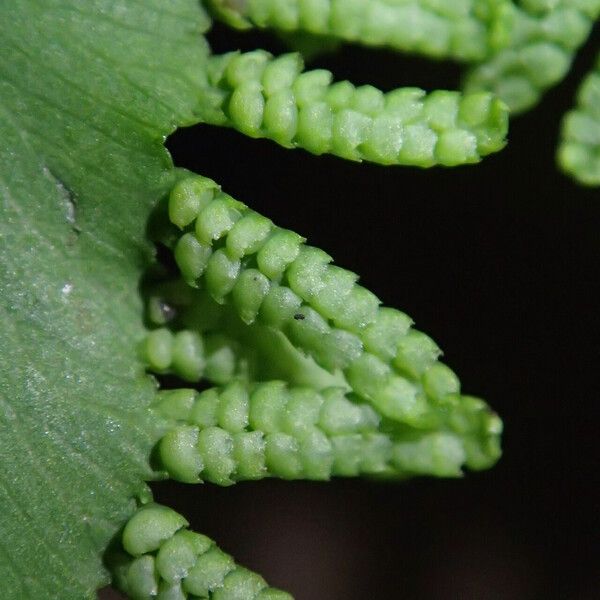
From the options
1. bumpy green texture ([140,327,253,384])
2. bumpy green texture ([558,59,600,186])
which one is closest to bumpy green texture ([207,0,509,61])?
bumpy green texture ([558,59,600,186])

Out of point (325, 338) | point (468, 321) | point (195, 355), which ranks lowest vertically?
point (468, 321)

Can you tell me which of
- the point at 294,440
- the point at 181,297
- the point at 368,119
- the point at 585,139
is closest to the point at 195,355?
the point at 181,297

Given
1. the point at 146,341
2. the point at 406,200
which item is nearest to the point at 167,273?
the point at 146,341

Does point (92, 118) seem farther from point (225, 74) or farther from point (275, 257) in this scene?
point (275, 257)

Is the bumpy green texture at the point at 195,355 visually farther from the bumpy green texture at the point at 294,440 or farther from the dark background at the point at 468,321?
the dark background at the point at 468,321

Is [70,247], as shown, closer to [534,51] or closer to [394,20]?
[394,20]

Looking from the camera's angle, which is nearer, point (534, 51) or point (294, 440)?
point (294, 440)
